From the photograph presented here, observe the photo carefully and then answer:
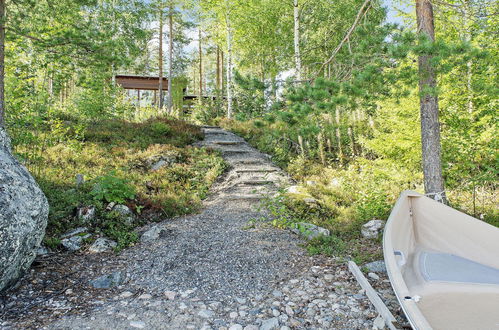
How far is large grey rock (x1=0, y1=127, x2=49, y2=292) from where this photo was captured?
9.59 ft

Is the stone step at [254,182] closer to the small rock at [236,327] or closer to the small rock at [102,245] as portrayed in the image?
the small rock at [102,245]

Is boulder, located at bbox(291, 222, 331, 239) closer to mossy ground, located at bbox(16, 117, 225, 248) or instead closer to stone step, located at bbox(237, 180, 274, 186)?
mossy ground, located at bbox(16, 117, 225, 248)

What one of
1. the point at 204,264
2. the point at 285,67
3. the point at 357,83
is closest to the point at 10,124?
the point at 204,264

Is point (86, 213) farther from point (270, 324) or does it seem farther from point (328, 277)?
point (328, 277)

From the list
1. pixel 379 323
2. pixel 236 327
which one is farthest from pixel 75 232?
pixel 379 323

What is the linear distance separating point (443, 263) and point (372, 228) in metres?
1.48

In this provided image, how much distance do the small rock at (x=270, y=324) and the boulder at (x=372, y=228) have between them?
283 centimetres

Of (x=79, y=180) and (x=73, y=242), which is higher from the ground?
(x=79, y=180)

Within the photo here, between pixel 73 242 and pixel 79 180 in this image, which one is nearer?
pixel 73 242

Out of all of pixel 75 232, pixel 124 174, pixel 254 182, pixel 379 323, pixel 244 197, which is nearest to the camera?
pixel 379 323

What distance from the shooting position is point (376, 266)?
3852 millimetres

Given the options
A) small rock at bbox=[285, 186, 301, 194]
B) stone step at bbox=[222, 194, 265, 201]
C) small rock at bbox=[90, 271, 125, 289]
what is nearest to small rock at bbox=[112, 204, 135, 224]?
small rock at bbox=[90, 271, 125, 289]

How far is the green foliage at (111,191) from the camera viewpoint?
17.5ft

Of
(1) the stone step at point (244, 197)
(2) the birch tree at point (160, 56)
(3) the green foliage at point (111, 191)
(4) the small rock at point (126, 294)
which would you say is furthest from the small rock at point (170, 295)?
(2) the birch tree at point (160, 56)
